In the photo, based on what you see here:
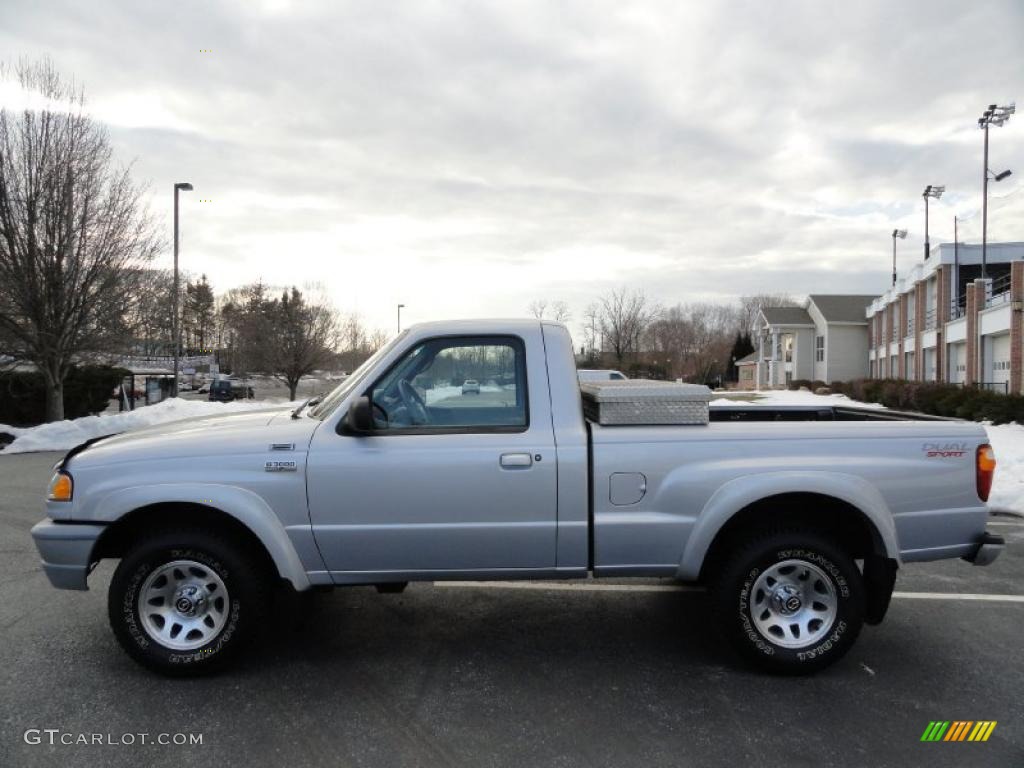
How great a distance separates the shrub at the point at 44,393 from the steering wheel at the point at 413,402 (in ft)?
65.7

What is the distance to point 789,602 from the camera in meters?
3.83

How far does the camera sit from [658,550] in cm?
380

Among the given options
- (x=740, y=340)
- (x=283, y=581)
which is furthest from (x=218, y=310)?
(x=283, y=581)

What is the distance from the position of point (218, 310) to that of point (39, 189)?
7004 centimetres

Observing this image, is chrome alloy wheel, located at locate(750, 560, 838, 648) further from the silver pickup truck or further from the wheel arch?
the wheel arch

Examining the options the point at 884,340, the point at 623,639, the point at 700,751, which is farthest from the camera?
the point at 884,340

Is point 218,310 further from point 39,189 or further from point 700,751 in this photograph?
point 700,751

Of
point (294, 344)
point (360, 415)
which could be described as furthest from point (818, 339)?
point (360, 415)

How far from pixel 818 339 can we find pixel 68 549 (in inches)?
2287

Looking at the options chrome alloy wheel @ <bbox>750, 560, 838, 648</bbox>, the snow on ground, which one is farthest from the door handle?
the snow on ground

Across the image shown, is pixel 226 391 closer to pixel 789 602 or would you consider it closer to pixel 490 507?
pixel 490 507

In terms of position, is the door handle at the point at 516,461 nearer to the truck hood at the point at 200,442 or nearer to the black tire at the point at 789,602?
the truck hood at the point at 200,442

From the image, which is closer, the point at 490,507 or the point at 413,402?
the point at 490,507

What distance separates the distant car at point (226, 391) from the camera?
124 feet
